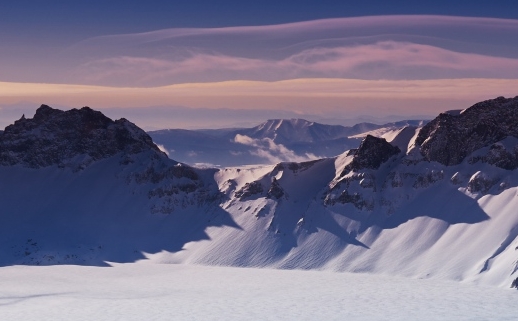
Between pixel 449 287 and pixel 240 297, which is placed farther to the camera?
pixel 449 287

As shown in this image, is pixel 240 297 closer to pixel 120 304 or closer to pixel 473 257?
pixel 120 304

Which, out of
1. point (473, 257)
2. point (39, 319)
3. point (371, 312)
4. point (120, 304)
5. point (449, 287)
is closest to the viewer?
point (39, 319)

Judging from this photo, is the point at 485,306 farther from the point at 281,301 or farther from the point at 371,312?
the point at 281,301

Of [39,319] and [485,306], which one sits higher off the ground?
[39,319]

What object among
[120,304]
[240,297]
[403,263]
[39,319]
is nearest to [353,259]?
[403,263]

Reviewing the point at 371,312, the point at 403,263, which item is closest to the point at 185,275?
the point at 403,263

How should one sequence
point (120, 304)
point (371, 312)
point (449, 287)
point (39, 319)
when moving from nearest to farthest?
point (39, 319) < point (371, 312) < point (120, 304) < point (449, 287)
